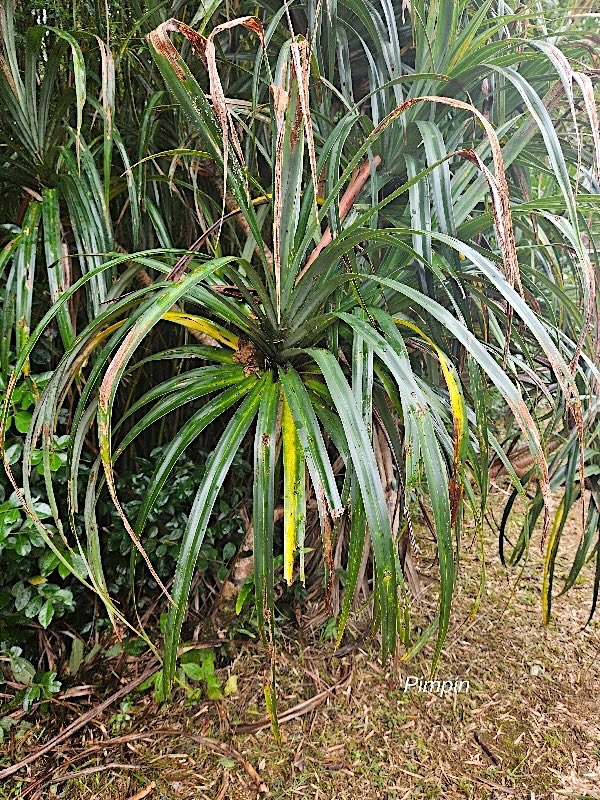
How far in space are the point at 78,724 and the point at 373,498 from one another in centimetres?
72

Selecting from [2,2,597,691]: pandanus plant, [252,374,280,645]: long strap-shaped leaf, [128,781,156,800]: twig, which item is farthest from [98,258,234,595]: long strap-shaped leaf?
[128,781,156,800]: twig

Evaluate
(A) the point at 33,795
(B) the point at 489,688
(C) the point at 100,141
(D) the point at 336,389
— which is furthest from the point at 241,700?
(C) the point at 100,141

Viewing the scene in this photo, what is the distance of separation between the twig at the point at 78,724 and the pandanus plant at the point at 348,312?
10.8 inches

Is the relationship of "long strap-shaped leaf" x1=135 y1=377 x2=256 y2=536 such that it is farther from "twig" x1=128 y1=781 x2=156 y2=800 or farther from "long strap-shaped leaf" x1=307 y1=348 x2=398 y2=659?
"twig" x1=128 y1=781 x2=156 y2=800

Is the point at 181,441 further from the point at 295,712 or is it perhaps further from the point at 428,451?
the point at 295,712

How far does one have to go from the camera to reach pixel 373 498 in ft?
2.07

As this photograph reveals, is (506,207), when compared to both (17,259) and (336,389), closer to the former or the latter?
(336,389)

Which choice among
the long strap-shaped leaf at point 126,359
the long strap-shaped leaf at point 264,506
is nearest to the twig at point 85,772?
the long strap-shaped leaf at point 264,506

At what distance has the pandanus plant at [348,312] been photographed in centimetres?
63

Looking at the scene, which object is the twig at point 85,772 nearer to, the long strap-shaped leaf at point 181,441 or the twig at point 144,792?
the twig at point 144,792

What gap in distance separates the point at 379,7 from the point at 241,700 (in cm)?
133

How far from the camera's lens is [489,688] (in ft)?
3.79

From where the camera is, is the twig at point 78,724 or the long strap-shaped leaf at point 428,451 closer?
the long strap-shaped leaf at point 428,451

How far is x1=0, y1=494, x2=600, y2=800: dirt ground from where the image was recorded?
3.04ft
